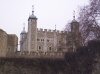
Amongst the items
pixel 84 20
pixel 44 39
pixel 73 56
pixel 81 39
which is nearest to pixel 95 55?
pixel 73 56

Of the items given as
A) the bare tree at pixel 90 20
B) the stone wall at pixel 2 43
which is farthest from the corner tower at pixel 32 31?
the bare tree at pixel 90 20

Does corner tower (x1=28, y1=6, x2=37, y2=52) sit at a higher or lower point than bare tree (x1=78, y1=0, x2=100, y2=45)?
higher

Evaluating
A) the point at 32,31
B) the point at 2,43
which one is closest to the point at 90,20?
the point at 2,43

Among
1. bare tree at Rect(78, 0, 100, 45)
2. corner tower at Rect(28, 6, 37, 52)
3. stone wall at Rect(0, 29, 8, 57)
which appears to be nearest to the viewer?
bare tree at Rect(78, 0, 100, 45)

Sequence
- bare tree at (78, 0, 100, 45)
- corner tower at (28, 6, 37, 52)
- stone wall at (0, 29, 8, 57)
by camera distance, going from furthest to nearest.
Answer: corner tower at (28, 6, 37, 52) → stone wall at (0, 29, 8, 57) → bare tree at (78, 0, 100, 45)

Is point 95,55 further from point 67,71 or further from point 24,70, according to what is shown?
point 24,70

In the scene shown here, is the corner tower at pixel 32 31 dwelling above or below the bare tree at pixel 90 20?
above

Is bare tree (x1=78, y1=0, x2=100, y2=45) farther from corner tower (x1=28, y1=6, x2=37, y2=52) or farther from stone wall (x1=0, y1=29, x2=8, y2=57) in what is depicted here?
corner tower (x1=28, y1=6, x2=37, y2=52)

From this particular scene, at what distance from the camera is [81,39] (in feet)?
123

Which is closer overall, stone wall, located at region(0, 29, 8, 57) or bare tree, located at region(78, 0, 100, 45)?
bare tree, located at region(78, 0, 100, 45)

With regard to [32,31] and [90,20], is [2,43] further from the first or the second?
[32,31]

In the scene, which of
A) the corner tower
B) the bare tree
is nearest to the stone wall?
the bare tree

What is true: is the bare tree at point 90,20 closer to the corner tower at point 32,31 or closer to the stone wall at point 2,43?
the stone wall at point 2,43

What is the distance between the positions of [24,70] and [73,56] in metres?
3.65
